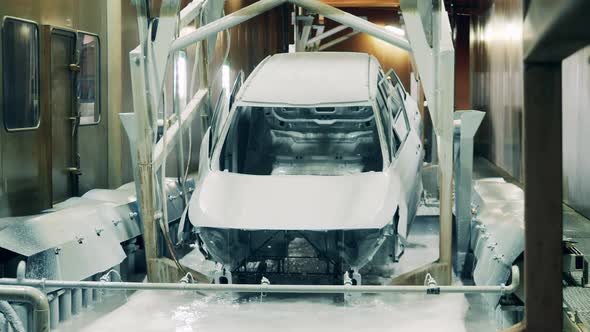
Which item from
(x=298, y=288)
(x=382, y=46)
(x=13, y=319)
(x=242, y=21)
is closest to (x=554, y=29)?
(x=13, y=319)

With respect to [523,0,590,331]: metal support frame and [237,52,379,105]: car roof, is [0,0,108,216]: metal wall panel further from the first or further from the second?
[523,0,590,331]: metal support frame

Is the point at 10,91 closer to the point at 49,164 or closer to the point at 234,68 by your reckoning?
the point at 49,164

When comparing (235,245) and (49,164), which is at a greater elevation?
(49,164)

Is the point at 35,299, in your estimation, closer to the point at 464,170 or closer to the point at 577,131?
the point at 464,170

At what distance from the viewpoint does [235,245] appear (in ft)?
25.5

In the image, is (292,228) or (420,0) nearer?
(292,228)

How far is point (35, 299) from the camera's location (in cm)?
427

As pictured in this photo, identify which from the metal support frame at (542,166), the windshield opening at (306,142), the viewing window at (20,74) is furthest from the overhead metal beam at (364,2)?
the metal support frame at (542,166)

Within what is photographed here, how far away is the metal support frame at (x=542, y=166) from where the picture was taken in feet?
6.86

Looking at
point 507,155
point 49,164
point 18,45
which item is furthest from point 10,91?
point 507,155

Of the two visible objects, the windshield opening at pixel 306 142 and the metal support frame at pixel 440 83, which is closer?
the metal support frame at pixel 440 83

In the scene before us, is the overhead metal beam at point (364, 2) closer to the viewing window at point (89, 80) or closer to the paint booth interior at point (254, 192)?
the paint booth interior at point (254, 192)

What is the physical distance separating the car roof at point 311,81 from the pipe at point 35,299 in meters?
4.61

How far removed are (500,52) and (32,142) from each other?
34.1 feet
